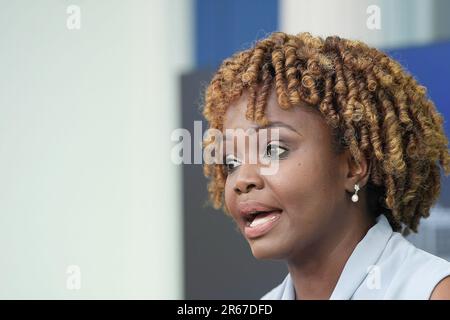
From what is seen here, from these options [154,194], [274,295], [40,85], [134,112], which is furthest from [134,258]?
[274,295]

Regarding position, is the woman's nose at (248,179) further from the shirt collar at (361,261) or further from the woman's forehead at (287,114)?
the shirt collar at (361,261)

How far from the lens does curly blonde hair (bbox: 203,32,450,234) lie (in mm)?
1960

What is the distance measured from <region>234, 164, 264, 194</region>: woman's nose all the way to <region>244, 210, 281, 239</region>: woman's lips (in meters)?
0.08

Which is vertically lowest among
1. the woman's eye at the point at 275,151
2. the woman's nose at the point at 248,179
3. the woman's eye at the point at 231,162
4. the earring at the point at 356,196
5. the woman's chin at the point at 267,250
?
the woman's chin at the point at 267,250

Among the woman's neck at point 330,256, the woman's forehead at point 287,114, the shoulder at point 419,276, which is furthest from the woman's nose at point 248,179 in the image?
the shoulder at point 419,276

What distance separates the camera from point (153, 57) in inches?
136

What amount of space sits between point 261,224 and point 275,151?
0.62 ft

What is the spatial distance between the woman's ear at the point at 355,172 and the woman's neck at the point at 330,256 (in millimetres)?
81

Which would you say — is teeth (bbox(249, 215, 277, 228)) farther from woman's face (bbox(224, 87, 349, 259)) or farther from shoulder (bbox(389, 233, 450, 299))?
shoulder (bbox(389, 233, 450, 299))

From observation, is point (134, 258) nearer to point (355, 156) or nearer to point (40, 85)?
point (40, 85)

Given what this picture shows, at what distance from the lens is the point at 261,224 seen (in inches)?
76.6

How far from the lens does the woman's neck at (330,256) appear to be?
2.00 meters

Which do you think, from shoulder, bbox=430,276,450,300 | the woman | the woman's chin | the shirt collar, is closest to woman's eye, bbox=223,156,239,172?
the woman

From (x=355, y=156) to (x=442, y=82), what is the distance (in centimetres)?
90
